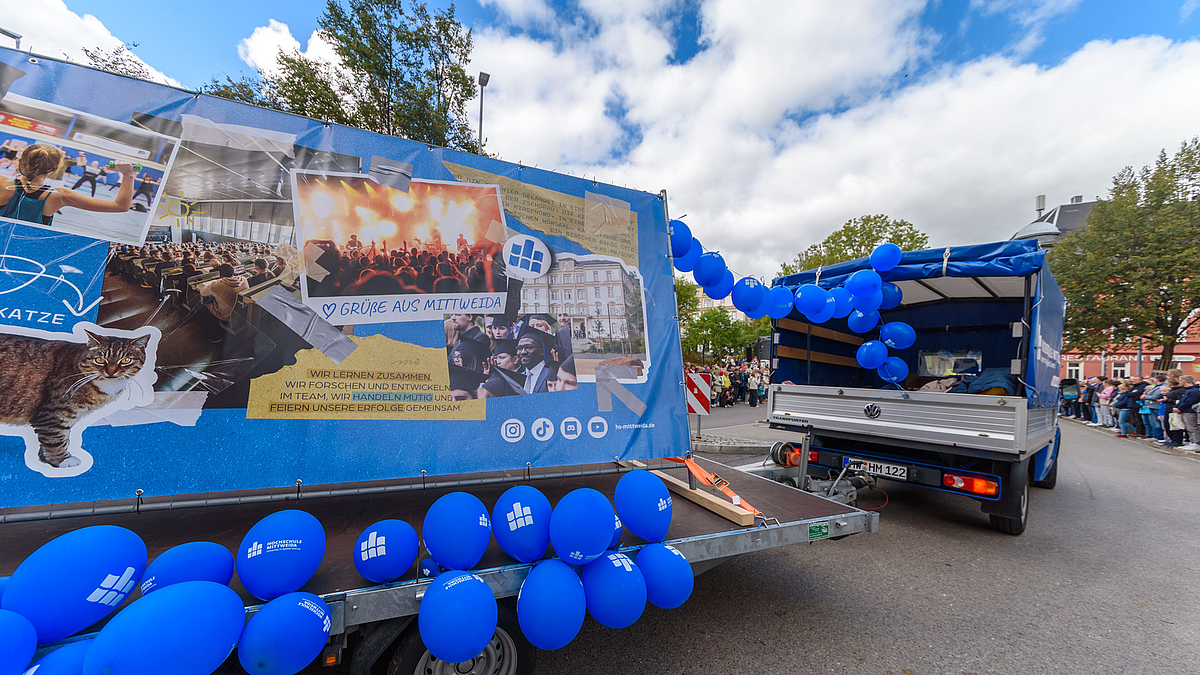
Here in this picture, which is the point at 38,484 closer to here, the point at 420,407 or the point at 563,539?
the point at 420,407

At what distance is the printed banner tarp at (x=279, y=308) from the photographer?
2123 millimetres

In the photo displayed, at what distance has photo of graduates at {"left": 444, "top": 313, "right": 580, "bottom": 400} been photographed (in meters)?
2.83

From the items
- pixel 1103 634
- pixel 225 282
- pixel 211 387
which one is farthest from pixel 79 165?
pixel 1103 634

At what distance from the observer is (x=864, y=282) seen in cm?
471

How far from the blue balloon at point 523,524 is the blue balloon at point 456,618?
0.28 meters

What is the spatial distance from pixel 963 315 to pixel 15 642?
8.84 meters

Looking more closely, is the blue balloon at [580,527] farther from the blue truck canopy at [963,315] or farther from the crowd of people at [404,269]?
the blue truck canopy at [963,315]

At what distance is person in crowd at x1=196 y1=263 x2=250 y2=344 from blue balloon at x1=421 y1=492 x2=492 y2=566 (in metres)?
1.59

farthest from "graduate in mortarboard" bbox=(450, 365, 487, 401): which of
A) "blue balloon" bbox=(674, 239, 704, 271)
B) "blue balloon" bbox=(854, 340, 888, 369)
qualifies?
"blue balloon" bbox=(854, 340, 888, 369)

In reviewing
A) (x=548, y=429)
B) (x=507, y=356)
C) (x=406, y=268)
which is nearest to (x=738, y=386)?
(x=548, y=429)

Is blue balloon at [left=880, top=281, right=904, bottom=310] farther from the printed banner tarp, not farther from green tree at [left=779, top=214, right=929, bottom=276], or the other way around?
green tree at [left=779, top=214, right=929, bottom=276]

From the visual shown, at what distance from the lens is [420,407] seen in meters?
2.71

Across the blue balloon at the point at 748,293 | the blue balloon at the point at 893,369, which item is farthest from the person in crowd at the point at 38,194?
the blue balloon at the point at 893,369

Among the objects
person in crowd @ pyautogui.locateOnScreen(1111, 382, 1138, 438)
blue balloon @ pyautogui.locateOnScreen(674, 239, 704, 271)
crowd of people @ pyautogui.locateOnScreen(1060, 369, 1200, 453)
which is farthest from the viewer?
person in crowd @ pyautogui.locateOnScreen(1111, 382, 1138, 438)
